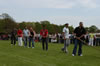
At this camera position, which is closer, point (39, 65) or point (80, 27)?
point (39, 65)

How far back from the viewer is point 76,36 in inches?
469

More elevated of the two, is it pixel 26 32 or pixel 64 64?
pixel 26 32

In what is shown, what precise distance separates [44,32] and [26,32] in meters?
4.34

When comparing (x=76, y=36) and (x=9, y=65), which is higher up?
(x=76, y=36)

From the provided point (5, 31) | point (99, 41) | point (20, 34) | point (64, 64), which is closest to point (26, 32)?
point (20, 34)

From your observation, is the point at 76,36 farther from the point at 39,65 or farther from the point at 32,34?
the point at 32,34

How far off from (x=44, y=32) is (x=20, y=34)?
216 inches

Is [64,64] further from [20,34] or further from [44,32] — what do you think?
[20,34]

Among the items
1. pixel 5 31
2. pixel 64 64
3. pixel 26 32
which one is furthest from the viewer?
pixel 5 31

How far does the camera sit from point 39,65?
7.70 metres

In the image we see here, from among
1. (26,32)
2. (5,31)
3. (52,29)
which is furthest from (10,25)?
(26,32)

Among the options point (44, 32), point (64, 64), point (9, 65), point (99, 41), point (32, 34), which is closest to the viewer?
point (9, 65)

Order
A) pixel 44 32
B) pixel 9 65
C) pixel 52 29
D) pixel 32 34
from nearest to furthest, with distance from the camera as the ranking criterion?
pixel 9 65, pixel 44 32, pixel 32 34, pixel 52 29

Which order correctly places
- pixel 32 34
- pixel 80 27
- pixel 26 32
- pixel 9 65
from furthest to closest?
1. pixel 26 32
2. pixel 32 34
3. pixel 80 27
4. pixel 9 65
